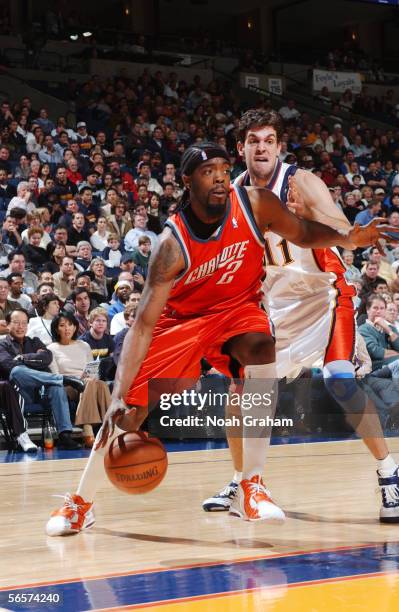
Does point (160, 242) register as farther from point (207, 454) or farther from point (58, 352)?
point (58, 352)

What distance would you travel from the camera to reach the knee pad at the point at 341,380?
462cm

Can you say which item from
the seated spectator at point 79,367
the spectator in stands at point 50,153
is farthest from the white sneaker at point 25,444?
the spectator in stands at point 50,153

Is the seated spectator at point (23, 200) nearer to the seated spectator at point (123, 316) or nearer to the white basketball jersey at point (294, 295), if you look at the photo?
the seated spectator at point (123, 316)

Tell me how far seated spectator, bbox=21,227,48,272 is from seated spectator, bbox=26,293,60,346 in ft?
5.42

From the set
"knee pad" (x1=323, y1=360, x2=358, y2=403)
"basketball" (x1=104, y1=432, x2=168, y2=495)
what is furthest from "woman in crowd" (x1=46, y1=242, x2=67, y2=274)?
"basketball" (x1=104, y1=432, x2=168, y2=495)

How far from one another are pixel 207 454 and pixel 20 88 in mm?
11729

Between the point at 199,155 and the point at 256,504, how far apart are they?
156 centimetres

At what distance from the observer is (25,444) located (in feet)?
25.7

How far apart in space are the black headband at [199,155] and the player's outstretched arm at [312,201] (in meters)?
0.84

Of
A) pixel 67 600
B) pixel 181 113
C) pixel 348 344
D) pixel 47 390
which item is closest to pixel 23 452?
pixel 47 390

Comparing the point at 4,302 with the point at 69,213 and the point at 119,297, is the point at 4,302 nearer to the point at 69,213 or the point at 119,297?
the point at 119,297

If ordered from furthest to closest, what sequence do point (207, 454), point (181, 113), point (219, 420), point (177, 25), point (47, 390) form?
1. point (177, 25)
2. point (181, 113)
3. point (219, 420)
4. point (47, 390)
5. point (207, 454)

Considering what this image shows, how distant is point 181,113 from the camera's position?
1727cm

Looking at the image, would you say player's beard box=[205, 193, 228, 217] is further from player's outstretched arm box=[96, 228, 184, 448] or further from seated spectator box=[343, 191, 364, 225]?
seated spectator box=[343, 191, 364, 225]
